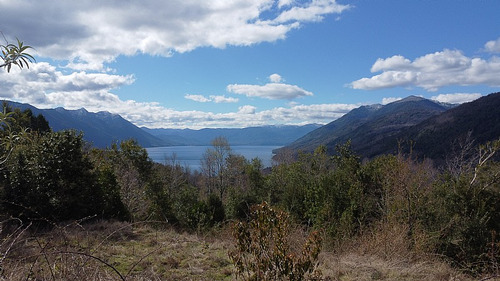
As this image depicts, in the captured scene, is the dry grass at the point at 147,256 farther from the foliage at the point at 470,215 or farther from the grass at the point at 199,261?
the foliage at the point at 470,215

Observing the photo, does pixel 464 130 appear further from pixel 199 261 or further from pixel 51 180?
pixel 51 180

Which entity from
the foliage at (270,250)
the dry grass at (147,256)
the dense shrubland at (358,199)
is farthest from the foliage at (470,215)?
the foliage at (270,250)

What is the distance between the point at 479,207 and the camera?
24.8ft

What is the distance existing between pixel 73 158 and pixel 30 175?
121cm

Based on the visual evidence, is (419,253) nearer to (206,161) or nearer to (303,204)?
(303,204)

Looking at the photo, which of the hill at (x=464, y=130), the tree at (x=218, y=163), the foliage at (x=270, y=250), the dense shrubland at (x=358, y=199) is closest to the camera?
the foliage at (x=270, y=250)

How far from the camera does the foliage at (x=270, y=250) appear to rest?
2.50 m

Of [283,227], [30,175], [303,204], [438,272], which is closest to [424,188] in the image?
[438,272]

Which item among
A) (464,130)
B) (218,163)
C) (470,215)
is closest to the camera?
(470,215)

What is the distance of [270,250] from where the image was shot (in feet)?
8.98

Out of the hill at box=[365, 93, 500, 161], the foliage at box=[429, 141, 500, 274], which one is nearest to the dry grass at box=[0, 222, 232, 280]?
the foliage at box=[429, 141, 500, 274]

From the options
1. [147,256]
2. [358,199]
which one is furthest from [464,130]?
[147,256]

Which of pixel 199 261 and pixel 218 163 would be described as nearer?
pixel 199 261

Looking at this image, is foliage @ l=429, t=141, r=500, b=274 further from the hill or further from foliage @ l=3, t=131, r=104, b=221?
the hill
